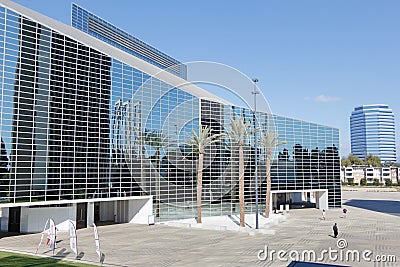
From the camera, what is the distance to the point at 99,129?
109 ft

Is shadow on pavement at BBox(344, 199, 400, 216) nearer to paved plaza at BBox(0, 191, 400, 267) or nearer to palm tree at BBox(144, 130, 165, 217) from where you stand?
paved plaza at BBox(0, 191, 400, 267)

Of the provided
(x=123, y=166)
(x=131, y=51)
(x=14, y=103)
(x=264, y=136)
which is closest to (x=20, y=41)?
(x=14, y=103)

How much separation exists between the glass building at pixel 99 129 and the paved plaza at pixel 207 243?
4.16m

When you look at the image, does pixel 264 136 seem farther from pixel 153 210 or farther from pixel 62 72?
pixel 62 72

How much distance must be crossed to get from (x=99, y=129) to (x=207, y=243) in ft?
48.2

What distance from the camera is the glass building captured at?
89.7ft

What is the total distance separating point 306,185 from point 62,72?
36157 mm

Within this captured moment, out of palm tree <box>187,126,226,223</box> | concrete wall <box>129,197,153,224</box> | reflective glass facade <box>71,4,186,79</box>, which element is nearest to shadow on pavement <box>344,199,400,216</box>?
palm tree <box>187,126,226,223</box>

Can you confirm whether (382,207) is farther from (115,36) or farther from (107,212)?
(115,36)

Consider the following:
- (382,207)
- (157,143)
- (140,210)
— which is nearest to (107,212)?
(140,210)

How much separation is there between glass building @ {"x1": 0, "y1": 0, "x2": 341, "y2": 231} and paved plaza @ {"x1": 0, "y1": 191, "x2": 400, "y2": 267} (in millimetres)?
4156

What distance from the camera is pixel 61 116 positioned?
99.5 ft

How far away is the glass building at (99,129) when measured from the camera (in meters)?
27.3

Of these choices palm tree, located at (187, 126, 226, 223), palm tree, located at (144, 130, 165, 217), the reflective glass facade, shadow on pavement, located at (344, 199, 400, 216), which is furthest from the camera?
the reflective glass facade
